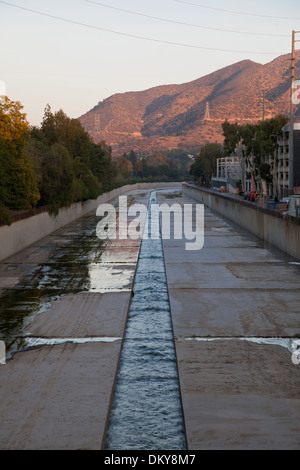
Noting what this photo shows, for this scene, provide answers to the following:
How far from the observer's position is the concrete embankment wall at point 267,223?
2850 cm

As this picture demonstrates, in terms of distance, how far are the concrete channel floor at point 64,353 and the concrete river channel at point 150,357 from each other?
0.04 metres

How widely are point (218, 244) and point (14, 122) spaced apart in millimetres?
14178

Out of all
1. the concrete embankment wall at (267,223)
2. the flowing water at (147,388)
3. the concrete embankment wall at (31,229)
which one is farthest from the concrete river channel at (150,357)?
the concrete embankment wall at (31,229)

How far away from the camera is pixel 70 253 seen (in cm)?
3147

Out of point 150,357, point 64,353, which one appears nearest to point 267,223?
point 150,357

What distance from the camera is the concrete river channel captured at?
361 inches

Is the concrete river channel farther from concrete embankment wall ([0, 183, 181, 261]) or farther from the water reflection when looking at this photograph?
concrete embankment wall ([0, 183, 181, 261])

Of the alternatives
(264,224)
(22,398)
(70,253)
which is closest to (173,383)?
(22,398)

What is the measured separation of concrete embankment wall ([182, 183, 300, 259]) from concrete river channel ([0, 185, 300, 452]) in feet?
8.62

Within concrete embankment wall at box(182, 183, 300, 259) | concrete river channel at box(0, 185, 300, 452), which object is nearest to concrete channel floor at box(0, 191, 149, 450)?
concrete river channel at box(0, 185, 300, 452)

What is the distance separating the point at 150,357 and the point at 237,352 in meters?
2.06

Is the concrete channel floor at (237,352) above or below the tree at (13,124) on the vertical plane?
below

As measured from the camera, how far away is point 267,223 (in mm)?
35375

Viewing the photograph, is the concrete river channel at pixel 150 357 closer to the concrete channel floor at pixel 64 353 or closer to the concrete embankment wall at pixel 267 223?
the concrete channel floor at pixel 64 353
